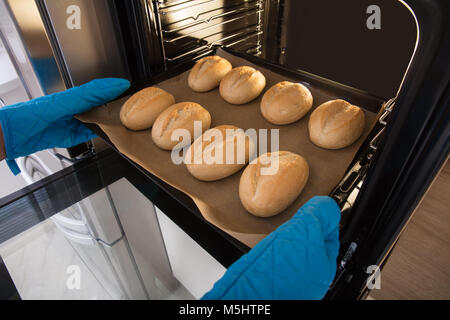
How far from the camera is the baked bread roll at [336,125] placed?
32.0 inches

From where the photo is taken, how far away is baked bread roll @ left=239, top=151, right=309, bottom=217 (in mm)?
669

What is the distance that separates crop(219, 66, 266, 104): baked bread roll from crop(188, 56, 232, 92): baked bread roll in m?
0.04

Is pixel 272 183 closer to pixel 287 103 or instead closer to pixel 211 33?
pixel 287 103

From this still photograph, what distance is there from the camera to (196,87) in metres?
1.06

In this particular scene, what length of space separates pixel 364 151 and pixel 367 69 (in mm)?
339

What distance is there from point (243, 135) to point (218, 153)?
105 mm

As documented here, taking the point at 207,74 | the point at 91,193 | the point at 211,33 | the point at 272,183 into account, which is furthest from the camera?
the point at 211,33

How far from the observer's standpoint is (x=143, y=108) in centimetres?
92

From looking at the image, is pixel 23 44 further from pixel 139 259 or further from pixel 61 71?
pixel 139 259

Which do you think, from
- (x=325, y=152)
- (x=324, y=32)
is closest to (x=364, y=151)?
(x=325, y=152)

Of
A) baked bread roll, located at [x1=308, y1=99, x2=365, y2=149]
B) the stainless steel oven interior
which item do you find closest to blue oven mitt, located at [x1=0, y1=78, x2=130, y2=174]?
the stainless steel oven interior

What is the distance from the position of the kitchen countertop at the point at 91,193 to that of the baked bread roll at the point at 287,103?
0.41m

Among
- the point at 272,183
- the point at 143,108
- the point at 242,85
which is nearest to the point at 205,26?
the point at 242,85

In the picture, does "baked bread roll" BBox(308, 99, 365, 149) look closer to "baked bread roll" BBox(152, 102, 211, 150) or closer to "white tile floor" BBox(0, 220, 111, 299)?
"baked bread roll" BBox(152, 102, 211, 150)
